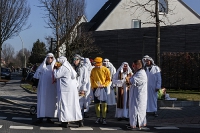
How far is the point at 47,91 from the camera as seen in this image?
11.8 m

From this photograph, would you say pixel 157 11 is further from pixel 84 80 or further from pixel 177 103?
pixel 84 80

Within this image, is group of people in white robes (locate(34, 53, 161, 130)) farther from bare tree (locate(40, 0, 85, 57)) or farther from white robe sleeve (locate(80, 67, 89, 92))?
bare tree (locate(40, 0, 85, 57))

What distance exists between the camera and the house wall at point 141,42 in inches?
1112

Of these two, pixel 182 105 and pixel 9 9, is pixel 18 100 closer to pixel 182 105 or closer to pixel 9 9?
pixel 182 105

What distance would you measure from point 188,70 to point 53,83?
13795mm

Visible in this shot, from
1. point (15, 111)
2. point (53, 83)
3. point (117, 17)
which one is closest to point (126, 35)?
point (117, 17)

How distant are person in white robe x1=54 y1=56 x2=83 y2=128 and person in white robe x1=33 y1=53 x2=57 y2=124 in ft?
2.21

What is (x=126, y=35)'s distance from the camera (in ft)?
109

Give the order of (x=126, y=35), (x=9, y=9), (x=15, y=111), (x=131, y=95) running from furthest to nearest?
(x=9, y=9) → (x=126, y=35) → (x=15, y=111) → (x=131, y=95)

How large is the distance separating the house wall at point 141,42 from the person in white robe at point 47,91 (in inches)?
649

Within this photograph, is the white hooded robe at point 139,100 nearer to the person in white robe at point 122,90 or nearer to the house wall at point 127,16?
the person in white robe at point 122,90

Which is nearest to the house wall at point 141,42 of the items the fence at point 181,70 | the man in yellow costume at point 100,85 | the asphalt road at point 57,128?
the fence at point 181,70

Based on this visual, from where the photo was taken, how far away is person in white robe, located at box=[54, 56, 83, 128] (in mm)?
11000

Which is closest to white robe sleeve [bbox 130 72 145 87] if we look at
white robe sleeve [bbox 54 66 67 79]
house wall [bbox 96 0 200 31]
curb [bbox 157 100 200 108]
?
white robe sleeve [bbox 54 66 67 79]
